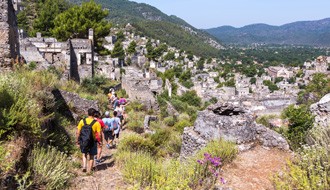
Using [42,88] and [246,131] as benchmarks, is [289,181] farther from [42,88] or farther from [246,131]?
[42,88]

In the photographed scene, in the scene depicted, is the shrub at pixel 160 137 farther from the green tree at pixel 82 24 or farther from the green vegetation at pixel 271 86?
the green vegetation at pixel 271 86

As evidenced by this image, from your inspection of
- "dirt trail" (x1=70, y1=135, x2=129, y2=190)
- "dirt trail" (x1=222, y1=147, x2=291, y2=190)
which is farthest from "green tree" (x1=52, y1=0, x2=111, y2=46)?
"dirt trail" (x1=222, y1=147, x2=291, y2=190)

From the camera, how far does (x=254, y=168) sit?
6543 mm

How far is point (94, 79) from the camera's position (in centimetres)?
1878

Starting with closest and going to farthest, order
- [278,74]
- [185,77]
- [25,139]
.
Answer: [25,139] → [185,77] → [278,74]

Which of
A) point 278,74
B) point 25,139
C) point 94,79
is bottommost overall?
point 278,74

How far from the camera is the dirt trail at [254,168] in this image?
19.0 ft

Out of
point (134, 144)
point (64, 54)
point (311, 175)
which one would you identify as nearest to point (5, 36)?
point (134, 144)

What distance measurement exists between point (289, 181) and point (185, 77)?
74.2 m

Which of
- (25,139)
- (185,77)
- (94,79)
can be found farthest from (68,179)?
(185,77)

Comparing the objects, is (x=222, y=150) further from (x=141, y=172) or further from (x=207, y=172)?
(x=141, y=172)

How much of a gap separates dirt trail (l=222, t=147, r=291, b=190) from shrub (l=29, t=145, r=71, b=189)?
2.72 m

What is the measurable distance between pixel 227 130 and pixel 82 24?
18.7 metres

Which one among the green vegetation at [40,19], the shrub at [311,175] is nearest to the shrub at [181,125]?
the shrub at [311,175]
